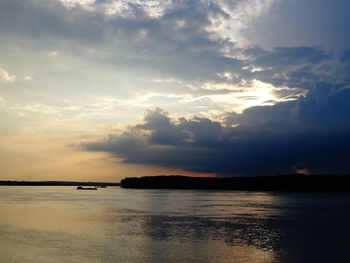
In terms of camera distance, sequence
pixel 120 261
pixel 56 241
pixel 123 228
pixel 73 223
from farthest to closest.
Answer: pixel 73 223
pixel 123 228
pixel 56 241
pixel 120 261

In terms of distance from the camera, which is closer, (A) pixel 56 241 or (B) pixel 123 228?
(A) pixel 56 241

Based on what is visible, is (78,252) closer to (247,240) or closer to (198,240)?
(198,240)

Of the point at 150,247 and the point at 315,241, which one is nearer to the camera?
the point at 150,247

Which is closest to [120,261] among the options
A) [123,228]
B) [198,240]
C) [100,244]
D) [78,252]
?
[78,252]

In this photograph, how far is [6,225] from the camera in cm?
3491

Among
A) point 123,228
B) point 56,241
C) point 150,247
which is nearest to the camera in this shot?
point 150,247

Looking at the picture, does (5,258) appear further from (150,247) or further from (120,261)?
(150,247)

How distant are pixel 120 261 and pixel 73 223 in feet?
63.6

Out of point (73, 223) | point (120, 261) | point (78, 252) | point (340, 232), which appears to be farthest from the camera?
point (73, 223)

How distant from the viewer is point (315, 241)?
2634 cm

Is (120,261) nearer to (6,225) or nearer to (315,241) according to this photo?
(315,241)

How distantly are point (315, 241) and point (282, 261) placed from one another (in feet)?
26.5

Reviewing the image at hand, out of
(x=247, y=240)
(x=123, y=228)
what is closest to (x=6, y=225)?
(x=123, y=228)

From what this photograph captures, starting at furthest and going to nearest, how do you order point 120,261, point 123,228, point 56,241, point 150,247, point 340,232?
point 123,228 < point 340,232 < point 56,241 < point 150,247 < point 120,261
